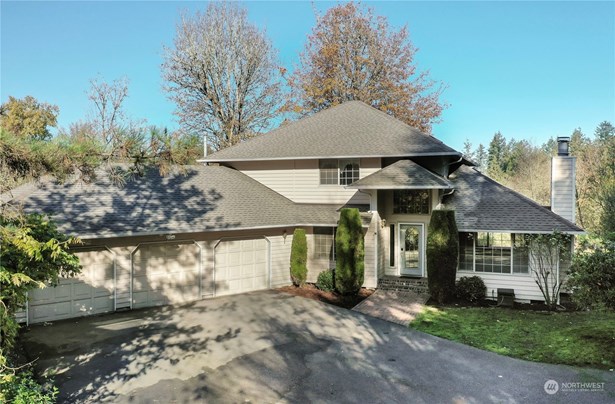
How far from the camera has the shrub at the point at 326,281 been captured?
47.5 feet

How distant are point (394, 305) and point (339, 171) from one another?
20.8ft

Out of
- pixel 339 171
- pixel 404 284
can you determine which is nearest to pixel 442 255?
pixel 404 284

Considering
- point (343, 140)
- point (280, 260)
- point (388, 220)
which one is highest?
point (343, 140)

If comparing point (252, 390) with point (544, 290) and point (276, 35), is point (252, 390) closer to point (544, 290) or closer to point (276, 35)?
point (544, 290)

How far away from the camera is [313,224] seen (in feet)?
49.5

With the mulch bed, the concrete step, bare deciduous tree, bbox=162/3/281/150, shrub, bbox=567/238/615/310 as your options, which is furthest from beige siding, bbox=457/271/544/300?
bare deciduous tree, bbox=162/3/281/150

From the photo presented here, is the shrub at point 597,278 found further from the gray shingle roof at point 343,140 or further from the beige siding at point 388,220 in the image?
the beige siding at point 388,220

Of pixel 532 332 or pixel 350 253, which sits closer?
pixel 532 332

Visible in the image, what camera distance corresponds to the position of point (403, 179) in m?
13.6

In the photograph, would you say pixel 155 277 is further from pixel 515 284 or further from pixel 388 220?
pixel 515 284

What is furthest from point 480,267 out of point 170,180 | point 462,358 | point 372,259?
point 170,180

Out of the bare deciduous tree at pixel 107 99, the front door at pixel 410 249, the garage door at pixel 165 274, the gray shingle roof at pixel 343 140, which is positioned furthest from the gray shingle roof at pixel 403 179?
the bare deciduous tree at pixel 107 99

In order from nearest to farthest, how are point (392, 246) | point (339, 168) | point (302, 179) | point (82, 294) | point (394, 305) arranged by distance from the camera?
point (82, 294) → point (394, 305) → point (392, 246) → point (339, 168) → point (302, 179)

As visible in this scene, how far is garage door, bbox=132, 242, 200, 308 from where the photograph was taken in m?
12.4
